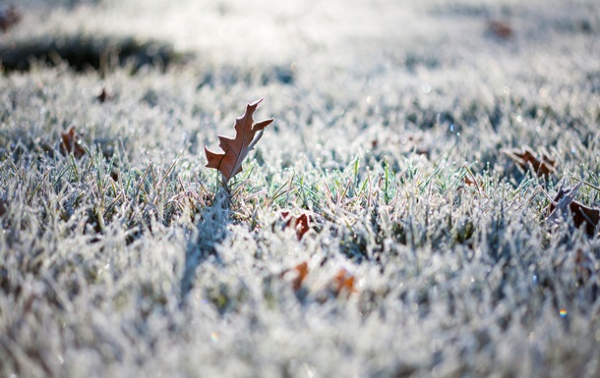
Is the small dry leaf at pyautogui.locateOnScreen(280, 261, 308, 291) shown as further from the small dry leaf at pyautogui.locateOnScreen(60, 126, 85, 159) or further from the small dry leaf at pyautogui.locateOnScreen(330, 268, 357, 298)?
the small dry leaf at pyautogui.locateOnScreen(60, 126, 85, 159)

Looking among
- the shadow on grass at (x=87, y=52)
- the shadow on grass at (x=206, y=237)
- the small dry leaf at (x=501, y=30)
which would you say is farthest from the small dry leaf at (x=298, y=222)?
the small dry leaf at (x=501, y=30)

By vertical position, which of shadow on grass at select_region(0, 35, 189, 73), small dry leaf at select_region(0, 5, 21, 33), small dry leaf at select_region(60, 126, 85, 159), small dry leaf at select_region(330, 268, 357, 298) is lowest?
small dry leaf at select_region(330, 268, 357, 298)

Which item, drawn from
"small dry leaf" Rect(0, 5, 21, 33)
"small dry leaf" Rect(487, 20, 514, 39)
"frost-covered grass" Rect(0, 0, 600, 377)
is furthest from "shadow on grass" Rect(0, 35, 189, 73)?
"small dry leaf" Rect(487, 20, 514, 39)

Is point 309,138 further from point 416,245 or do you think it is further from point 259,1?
point 259,1

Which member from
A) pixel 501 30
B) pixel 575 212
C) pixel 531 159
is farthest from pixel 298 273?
pixel 501 30

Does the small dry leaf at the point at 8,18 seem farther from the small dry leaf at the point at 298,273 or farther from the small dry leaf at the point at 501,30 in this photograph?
the small dry leaf at the point at 501,30
